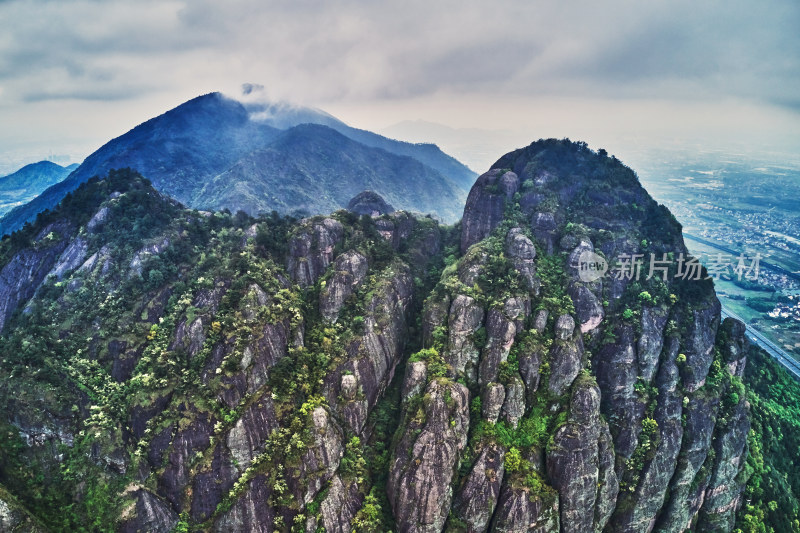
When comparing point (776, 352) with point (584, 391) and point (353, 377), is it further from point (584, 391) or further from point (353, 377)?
point (353, 377)

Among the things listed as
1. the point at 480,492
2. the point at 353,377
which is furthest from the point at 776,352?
the point at 353,377

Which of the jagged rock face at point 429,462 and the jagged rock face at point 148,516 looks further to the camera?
the jagged rock face at point 429,462

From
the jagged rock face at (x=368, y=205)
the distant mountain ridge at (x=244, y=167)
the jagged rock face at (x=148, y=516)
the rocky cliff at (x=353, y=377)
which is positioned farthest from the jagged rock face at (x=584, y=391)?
the distant mountain ridge at (x=244, y=167)

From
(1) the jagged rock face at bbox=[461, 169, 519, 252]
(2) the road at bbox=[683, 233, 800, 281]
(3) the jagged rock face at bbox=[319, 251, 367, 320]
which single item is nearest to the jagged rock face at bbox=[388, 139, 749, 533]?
(1) the jagged rock face at bbox=[461, 169, 519, 252]

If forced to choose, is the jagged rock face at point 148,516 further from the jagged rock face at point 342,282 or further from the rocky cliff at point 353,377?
the jagged rock face at point 342,282
